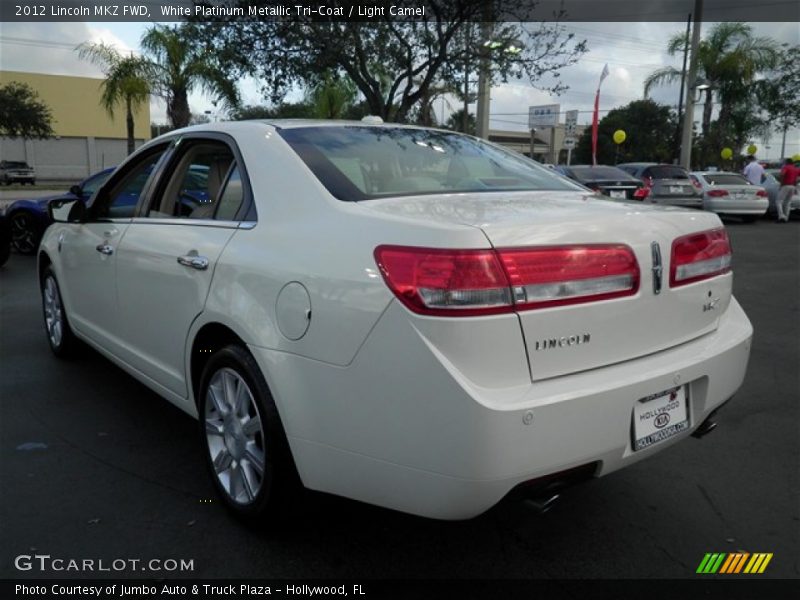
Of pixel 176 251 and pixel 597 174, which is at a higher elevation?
pixel 597 174

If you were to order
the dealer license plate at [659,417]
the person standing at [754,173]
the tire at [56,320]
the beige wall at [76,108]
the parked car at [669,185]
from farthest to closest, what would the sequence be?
the beige wall at [76,108] < the person standing at [754,173] < the parked car at [669,185] < the tire at [56,320] < the dealer license plate at [659,417]

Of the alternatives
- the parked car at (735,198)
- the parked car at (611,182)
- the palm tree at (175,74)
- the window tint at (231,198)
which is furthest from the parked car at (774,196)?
the window tint at (231,198)

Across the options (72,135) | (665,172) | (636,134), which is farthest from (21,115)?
(636,134)

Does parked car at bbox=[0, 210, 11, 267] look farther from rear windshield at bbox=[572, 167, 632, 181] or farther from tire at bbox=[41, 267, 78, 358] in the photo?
rear windshield at bbox=[572, 167, 632, 181]

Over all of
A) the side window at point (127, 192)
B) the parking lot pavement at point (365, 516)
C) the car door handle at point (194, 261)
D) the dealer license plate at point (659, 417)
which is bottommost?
the parking lot pavement at point (365, 516)

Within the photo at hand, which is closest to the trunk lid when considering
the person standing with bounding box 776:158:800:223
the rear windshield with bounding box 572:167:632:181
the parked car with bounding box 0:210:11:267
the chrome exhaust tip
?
the chrome exhaust tip

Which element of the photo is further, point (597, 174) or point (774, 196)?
point (774, 196)

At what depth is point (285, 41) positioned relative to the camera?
38.2 ft

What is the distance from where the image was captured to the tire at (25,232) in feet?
33.3

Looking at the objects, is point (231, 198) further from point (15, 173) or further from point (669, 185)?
point (15, 173)

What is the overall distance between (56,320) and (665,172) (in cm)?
1561

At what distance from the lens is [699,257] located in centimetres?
255

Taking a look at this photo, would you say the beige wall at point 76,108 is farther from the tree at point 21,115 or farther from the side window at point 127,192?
the side window at point 127,192

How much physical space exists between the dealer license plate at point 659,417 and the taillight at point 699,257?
41cm
